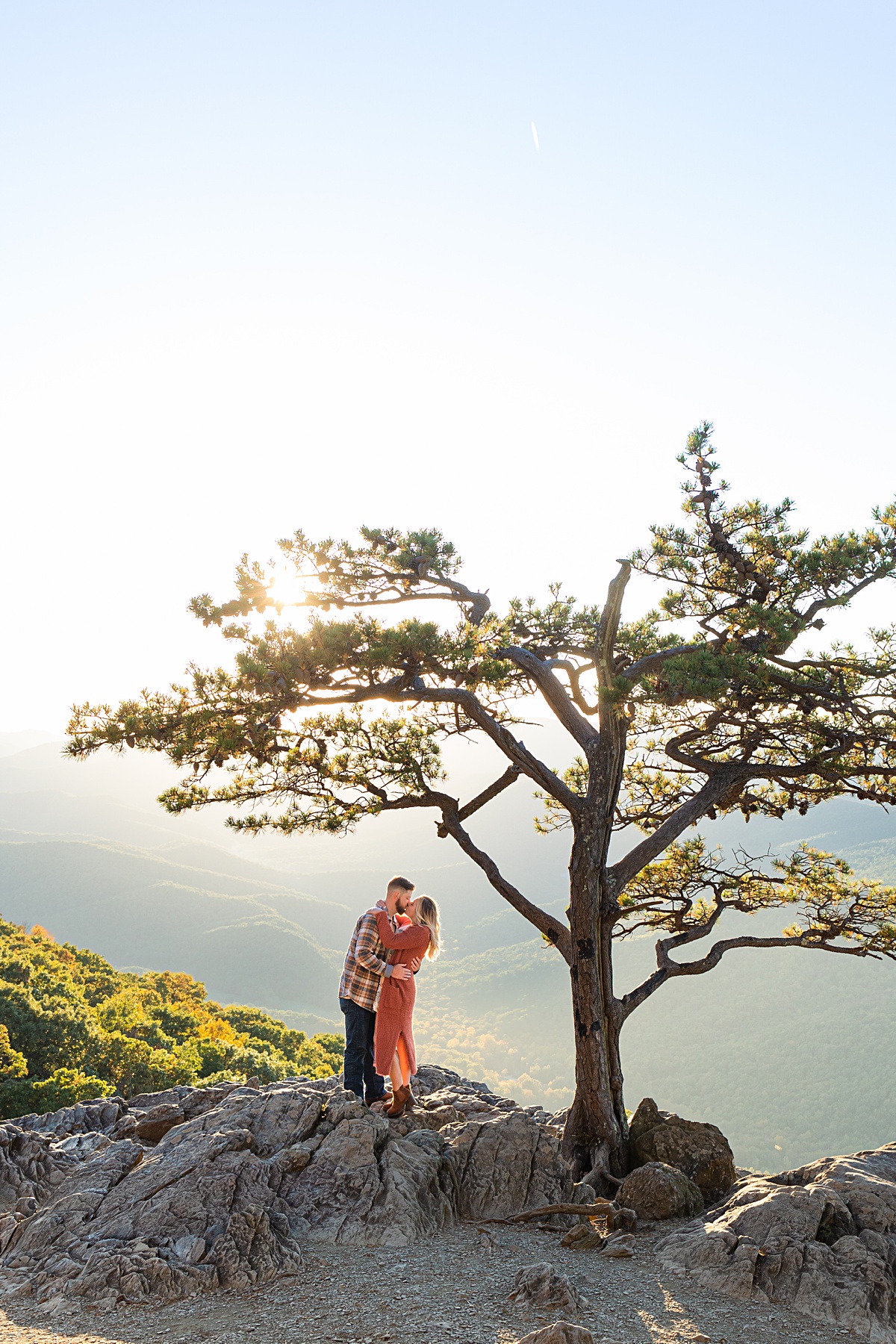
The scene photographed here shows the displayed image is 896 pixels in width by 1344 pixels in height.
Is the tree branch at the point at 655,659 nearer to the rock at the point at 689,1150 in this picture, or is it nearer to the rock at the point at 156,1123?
the rock at the point at 689,1150

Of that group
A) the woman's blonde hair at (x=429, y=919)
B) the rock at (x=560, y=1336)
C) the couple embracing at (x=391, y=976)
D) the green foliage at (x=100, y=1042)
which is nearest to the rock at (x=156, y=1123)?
the couple embracing at (x=391, y=976)

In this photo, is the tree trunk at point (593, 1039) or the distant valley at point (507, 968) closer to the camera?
the tree trunk at point (593, 1039)

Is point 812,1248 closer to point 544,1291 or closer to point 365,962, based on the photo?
point 544,1291

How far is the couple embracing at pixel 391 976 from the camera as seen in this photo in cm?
724

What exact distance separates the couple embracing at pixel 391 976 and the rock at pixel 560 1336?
301 centimetres

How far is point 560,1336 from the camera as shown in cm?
425

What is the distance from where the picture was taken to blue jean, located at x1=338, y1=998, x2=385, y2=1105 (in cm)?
763

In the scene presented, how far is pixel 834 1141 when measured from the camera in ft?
158

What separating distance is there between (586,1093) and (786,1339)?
3.41 meters

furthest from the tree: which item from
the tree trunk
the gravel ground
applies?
the gravel ground

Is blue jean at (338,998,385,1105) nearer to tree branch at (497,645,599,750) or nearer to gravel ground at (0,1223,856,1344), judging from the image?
gravel ground at (0,1223,856,1344)

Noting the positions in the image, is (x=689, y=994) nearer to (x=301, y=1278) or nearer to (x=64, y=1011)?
(x=64, y=1011)

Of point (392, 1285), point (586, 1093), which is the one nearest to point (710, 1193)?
point (586, 1093)

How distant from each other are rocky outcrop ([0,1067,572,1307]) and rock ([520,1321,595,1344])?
6.42 feet
